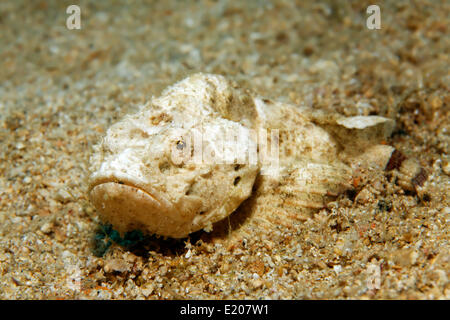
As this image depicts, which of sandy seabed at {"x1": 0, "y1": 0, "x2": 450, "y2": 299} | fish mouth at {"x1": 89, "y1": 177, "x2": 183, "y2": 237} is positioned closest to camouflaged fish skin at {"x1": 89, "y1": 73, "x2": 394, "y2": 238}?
fish mouth at {"x1": 89, "y1": 177, "x2": 183, "y2": 237}

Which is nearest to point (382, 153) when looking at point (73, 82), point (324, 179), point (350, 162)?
point (350, 162)

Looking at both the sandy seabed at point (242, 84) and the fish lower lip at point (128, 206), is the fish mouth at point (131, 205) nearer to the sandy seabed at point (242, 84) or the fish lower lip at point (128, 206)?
the fish lower lip at point (128, 206)

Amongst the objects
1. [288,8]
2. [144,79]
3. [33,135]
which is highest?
[288,8]

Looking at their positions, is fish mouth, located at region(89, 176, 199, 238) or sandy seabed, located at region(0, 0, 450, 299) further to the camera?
sandy seabed, located at region(0, 0, 450, 299)

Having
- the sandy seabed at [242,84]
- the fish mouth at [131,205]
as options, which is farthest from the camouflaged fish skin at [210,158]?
the sandy seabed at [242,84]

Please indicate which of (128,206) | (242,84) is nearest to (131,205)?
(128,206)

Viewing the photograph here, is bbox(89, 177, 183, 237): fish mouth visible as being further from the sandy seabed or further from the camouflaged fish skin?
the sandy seabed
